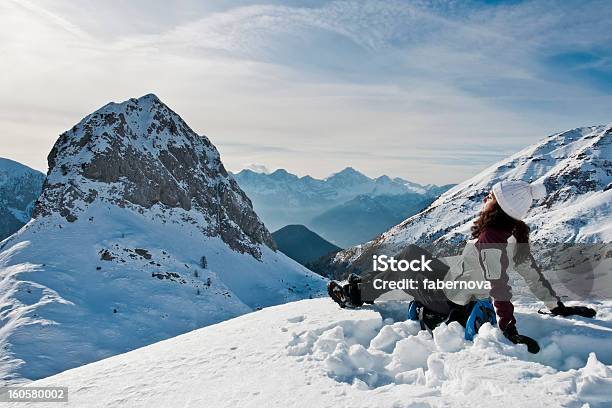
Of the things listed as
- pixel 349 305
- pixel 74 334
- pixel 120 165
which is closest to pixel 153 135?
pixel 120 165

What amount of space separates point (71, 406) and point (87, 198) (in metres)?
73.7

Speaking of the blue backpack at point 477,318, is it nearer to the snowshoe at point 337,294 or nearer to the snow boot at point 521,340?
the snow boot at point 521,340

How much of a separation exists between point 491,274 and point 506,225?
0.73 meters

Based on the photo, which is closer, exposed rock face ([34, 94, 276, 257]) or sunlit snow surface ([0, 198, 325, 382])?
sunlit snow surface ([0, 198, 325, 382])

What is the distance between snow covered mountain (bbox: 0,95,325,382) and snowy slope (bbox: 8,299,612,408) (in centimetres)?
3307

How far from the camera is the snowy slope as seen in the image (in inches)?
177

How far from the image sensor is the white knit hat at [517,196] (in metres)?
5.76

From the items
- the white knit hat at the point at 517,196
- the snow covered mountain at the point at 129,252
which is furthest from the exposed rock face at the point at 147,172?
the white knit hat at the point at 517,196

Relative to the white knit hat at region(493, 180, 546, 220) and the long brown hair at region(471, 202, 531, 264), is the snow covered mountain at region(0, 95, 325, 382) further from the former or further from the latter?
the white knit hat at region(493, 180, 546, 220)

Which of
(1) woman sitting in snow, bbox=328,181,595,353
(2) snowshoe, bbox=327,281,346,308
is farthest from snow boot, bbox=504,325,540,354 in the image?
(2) snowshoe, bbox=327,281,346,308

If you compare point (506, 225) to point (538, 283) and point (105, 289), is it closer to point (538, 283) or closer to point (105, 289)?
point (538, 283)

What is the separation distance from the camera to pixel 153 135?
323ft

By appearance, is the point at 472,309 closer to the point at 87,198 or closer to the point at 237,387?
the point at 237,387

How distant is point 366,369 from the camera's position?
18.4ft
